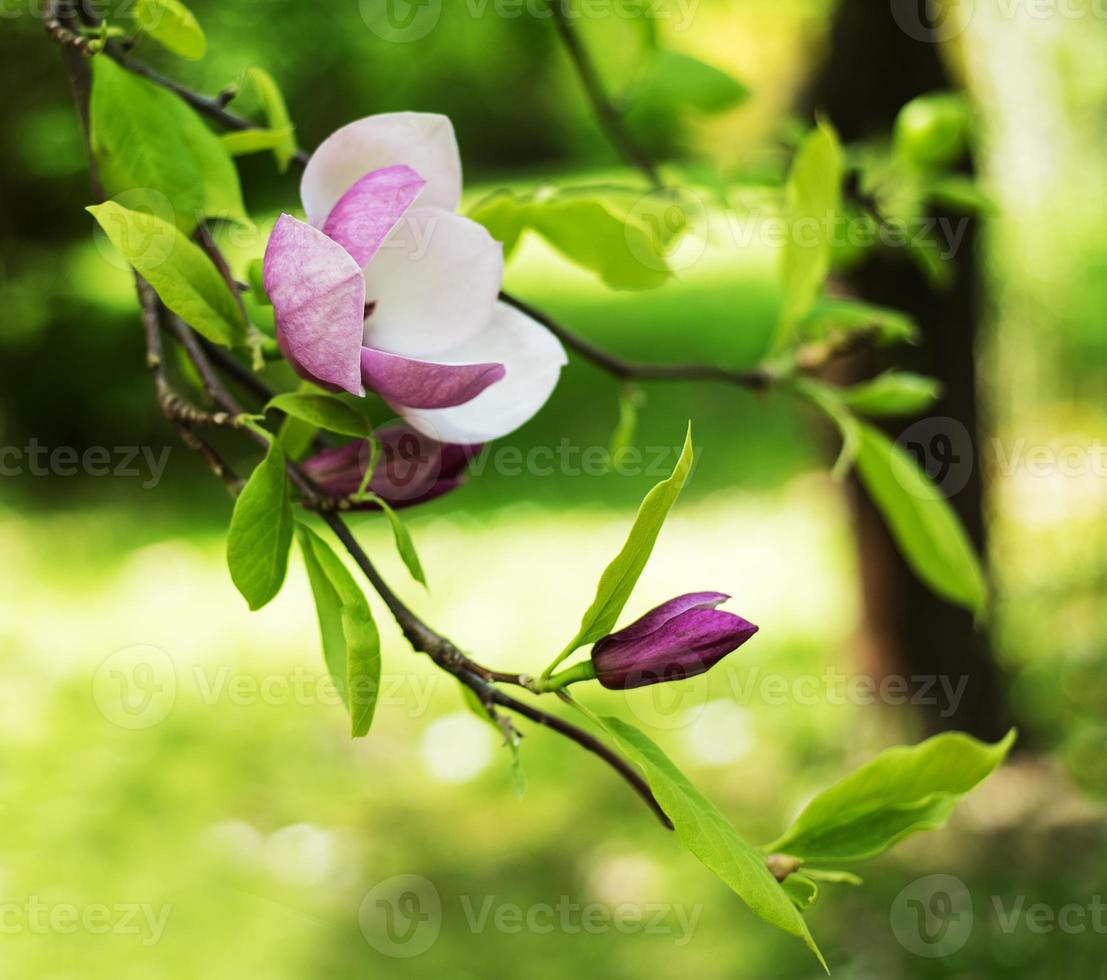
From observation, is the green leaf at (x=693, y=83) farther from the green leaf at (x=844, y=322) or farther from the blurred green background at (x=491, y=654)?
the green leaf at (x=844, y=322)

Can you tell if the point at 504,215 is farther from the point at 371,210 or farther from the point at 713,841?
the point at 713,841

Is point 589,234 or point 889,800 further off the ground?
point 589,234

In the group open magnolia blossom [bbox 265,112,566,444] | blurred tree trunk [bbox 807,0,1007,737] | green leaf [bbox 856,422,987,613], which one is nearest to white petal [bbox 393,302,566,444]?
open magnolia blossom [bbox 265,112,566,444]

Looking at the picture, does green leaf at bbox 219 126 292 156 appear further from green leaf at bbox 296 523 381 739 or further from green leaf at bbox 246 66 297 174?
green leaf at bbox 296 523 381 739

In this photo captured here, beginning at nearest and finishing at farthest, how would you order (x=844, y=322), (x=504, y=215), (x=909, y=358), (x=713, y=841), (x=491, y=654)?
(x=713, y=841), (x=504, y=215), (x=844, y=322), (x=909, y=358), (x=491, y=654)

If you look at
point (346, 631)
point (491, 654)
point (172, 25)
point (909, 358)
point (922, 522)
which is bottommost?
point (491, 654)

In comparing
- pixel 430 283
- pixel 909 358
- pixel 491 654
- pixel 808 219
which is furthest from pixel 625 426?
pixel 491 654

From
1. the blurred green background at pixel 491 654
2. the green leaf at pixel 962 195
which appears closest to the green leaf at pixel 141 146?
the blurred green background at pixel 491 654

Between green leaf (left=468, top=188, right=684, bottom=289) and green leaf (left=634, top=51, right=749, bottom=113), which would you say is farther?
green leaf (left=634, top=51, right=749, bottom=113)
